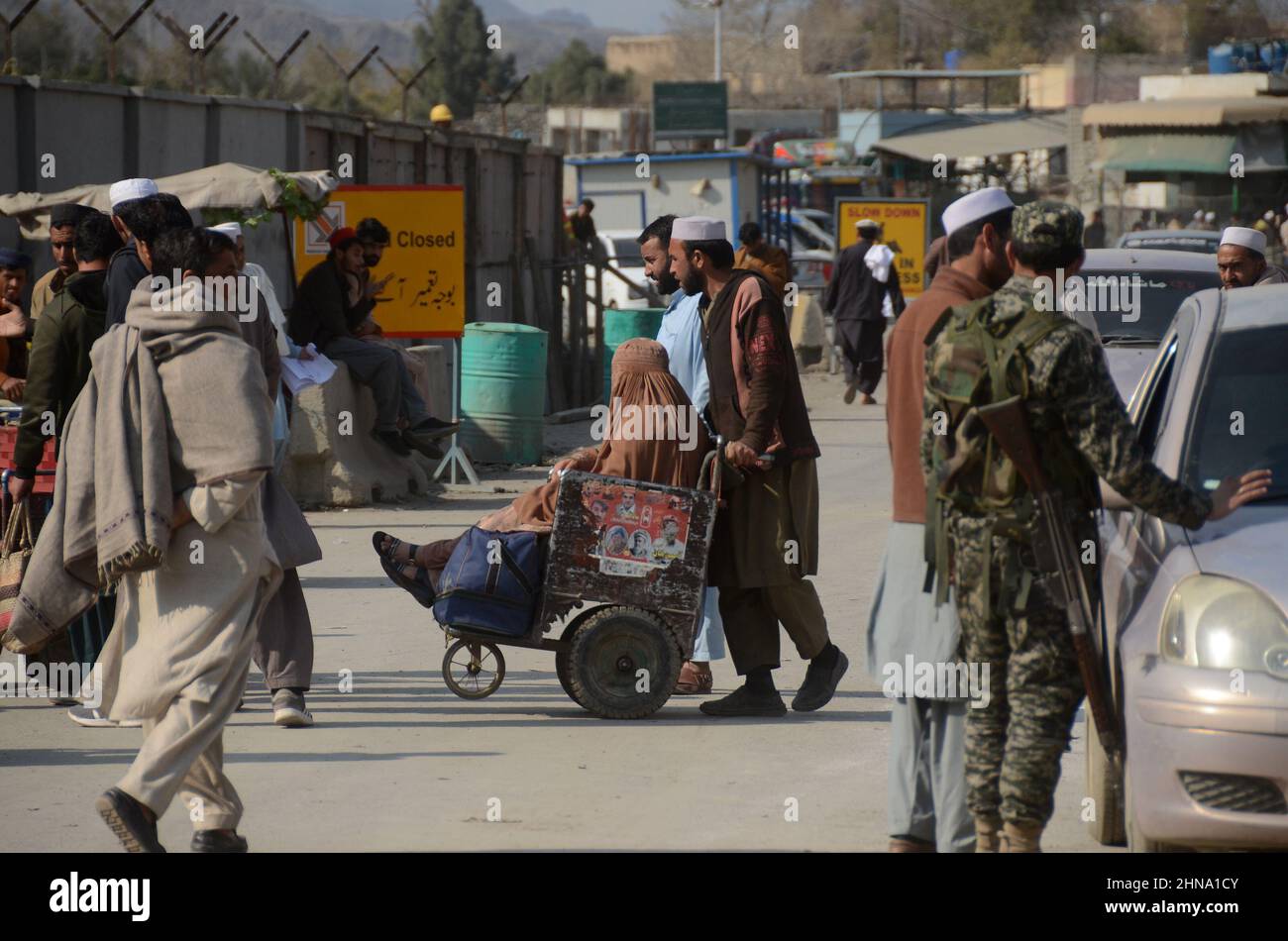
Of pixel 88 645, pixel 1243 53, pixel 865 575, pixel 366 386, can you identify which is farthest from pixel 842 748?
pixel 1243 53

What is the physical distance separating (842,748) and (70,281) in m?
3.23

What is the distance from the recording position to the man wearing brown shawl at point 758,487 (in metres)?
7.06

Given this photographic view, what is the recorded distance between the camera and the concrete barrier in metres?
12.5

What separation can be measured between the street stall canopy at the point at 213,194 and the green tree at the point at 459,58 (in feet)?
224

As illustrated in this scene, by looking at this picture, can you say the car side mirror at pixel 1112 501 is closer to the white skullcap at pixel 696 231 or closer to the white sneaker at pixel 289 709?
the white skullcap at pixel 696 231

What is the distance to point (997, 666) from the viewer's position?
14.9 feet

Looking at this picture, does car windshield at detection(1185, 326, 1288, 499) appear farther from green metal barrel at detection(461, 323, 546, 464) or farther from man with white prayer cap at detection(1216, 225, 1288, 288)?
green metal barrel at detection(461, 323, 546, 464)

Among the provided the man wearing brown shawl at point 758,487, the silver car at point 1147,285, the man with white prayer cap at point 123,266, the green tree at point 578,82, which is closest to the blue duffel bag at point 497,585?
the man wearing brown shawl at point 758,487

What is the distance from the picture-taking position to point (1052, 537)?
14.5 ft

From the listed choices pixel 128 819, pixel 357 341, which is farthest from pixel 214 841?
pixel 357 341

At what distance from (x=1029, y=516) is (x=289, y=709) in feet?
11.5

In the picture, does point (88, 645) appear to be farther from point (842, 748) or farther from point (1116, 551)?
point (1116, 551)

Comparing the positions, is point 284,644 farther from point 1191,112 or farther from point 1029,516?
point 1191,112
